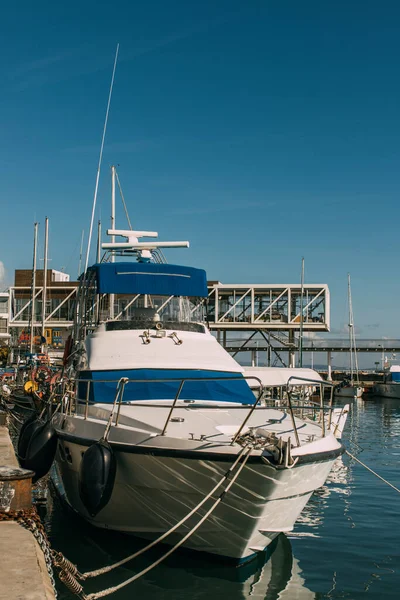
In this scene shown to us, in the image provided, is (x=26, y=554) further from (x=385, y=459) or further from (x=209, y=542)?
(x=385, y=459)

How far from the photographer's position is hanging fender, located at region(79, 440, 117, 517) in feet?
31.4

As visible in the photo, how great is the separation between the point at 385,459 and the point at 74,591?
1557 cm

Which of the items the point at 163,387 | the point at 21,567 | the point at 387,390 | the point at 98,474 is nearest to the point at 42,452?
the point at 163,387

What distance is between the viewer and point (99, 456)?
958 cm

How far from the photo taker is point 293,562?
10461 millimetres

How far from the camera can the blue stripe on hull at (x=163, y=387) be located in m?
11.5

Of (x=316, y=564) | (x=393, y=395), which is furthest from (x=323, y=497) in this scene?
(x=393, y=395)

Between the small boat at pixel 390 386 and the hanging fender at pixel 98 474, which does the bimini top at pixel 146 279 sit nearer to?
the hanging fender at pixel 98 474

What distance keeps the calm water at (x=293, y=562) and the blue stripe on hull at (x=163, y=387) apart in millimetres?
2255

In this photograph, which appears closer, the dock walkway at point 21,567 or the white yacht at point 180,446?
the dock walkway at point 21,567

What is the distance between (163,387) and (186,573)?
327cm

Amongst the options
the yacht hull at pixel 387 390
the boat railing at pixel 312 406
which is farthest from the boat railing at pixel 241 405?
the yacht hull at pixel 387 390

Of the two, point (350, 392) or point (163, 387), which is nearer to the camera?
point (163, 387)

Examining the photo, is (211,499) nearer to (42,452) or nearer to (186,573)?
(186,573)
